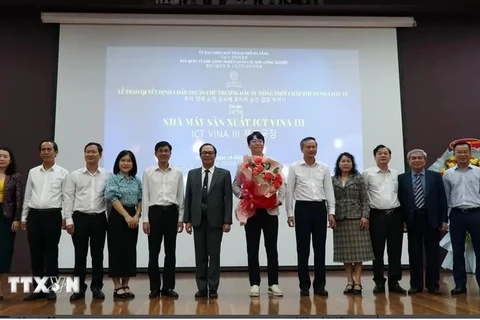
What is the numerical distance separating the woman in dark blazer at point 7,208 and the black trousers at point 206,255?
138 centimetres

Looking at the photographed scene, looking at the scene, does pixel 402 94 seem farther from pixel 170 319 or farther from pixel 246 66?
pixel 170 319

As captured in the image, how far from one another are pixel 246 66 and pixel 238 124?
2.44ft

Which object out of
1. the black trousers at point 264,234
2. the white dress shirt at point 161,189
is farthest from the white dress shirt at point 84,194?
the black trousers at point 264,234

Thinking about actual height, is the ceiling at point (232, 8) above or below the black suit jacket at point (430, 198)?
above

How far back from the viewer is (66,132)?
537cm

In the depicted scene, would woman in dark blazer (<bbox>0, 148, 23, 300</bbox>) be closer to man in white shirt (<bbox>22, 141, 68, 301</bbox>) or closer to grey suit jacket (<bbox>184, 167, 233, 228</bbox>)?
man in white shirt (<bbox>22, 141, 68, 301</bbox>)

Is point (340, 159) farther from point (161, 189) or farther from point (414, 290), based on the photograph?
point (161, 189)

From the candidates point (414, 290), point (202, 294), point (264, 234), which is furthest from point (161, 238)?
point (414, 290)

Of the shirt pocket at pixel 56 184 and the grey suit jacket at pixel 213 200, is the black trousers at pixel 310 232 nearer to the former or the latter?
the grey suit jacket at pixel 213 200

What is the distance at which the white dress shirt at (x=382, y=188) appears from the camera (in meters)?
3.72

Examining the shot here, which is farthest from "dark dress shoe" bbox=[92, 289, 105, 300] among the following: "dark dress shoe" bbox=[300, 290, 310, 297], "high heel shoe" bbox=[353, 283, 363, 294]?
"high heel shoe" bbox=[353, 283, 363, 294]

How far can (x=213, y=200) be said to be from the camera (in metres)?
3.52

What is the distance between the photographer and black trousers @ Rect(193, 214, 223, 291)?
137 inches

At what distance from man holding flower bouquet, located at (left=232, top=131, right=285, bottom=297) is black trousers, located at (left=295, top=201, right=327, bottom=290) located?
0.66 ft
